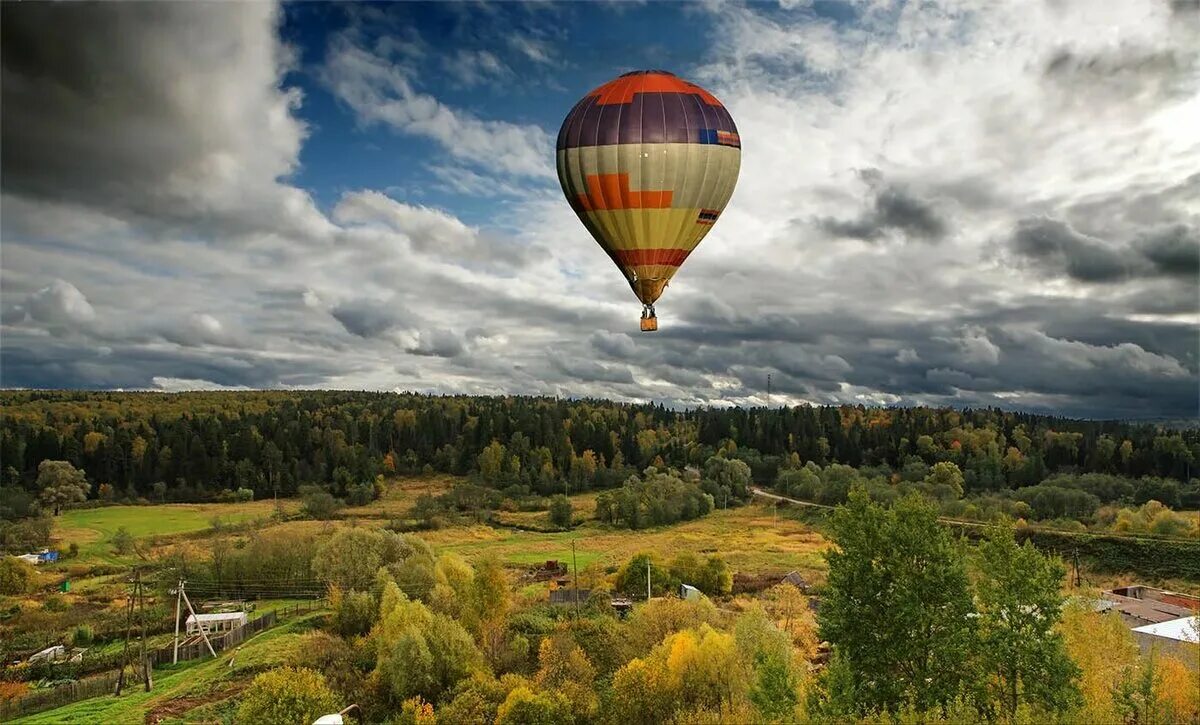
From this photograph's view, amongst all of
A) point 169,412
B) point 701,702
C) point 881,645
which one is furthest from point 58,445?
point 881,645

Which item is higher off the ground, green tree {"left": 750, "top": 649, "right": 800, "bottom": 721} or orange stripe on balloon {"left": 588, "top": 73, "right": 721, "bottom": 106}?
orange stripe on balloon {"left": 588, "top": 73, "right": 721, "bottom": 106}

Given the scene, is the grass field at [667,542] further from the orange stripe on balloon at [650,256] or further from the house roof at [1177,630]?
the orange stripe on balloon at [650,256]

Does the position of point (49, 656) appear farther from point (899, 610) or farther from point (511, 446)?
point (511, 446)

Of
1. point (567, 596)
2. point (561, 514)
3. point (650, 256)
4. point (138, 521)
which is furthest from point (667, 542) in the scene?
point (138, 521)

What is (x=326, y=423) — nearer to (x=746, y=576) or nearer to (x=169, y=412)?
(x=169, y=412)

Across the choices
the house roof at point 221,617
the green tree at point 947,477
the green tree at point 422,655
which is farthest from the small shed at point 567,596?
the green tree at point 947,477

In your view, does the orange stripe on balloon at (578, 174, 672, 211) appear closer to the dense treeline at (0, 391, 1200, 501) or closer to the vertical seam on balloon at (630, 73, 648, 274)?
the vertical seam on balloon at (630, 73, 648, 274)

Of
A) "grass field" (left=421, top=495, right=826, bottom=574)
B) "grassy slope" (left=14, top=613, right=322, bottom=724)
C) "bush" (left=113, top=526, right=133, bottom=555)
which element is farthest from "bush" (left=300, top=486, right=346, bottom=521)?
"grassy slope" (left=14, top=613, right=322, bottom=724)
